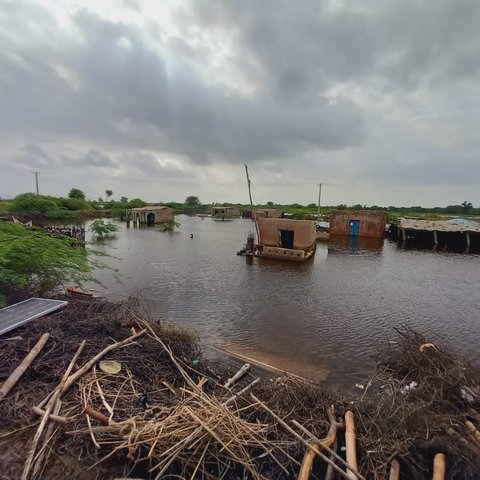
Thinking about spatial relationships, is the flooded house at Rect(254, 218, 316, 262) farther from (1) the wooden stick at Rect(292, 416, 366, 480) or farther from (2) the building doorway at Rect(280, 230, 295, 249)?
(1) the wooden stick at Rect(292, 416, 366, 480)

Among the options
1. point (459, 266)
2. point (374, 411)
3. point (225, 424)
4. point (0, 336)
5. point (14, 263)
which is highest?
point (14, 263)

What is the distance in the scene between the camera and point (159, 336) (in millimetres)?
6207

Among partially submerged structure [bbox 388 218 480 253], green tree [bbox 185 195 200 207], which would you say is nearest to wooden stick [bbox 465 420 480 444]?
partially submerged structure [bbox 388 218 480 253]

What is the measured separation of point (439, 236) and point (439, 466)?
3822 cm

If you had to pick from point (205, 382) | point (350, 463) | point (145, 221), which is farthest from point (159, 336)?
point (145, 221)

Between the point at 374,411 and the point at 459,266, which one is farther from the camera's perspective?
the point at 459,266

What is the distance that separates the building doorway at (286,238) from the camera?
24442 millimetres

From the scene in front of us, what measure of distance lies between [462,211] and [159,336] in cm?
9906

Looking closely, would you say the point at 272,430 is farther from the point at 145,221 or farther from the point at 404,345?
the point at 145,221

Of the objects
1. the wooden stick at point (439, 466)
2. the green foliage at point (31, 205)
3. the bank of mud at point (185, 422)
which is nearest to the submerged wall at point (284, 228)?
the bank of mud at point (185, 422)

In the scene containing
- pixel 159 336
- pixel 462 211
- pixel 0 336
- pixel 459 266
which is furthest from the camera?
pixel 462 211

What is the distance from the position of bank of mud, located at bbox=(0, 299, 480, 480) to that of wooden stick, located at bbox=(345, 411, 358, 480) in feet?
0.37

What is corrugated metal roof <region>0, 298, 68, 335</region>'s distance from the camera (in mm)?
5594

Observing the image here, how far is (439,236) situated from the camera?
34.9m
